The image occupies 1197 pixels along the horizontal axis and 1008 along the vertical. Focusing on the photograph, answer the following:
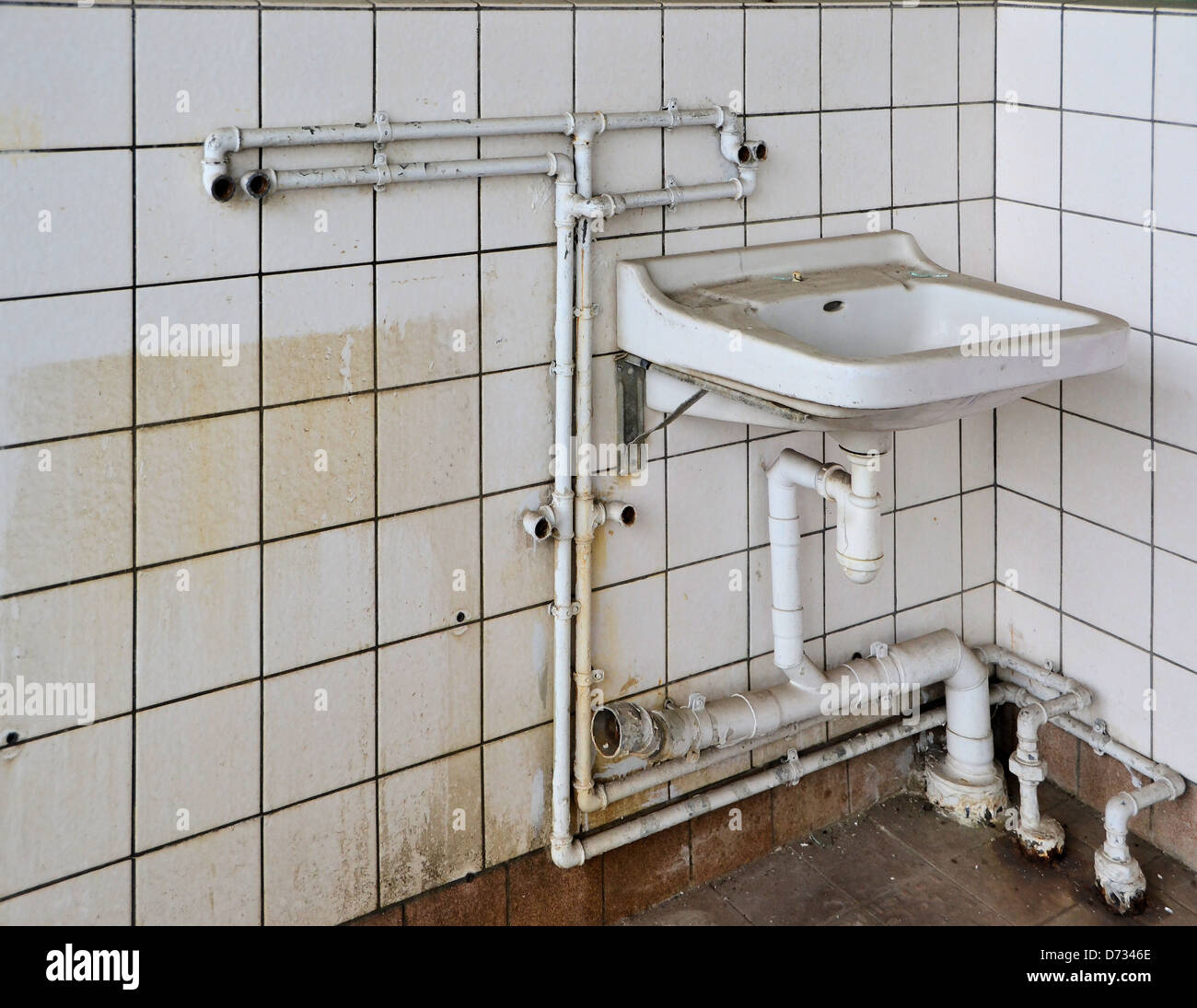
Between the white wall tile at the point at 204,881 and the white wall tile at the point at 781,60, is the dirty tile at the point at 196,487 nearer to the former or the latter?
the white wall tile at the point at 204,881

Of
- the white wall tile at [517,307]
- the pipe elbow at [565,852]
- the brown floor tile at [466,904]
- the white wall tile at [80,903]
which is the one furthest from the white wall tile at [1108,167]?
the white wall tile at [80,903]

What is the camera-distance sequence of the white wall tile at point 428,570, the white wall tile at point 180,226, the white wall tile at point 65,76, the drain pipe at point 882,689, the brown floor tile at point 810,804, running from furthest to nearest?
the brown floor tile at point 810,804 → the drain pipe at point 882,689 → the white wall tile at point 428,570 → the white wall tile at point 180,226 → the white wall tile at point 65,76

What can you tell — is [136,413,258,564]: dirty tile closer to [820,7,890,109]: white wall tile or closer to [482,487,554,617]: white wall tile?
[482,487,554,617]: white wall tile

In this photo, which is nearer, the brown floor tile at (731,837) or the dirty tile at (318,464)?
the dirty tile at (318,464)

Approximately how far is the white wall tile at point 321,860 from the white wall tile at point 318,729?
0.03m

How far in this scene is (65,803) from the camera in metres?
1.78

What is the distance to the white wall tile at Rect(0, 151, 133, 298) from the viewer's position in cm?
162

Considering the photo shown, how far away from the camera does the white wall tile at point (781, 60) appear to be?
87.6 inches

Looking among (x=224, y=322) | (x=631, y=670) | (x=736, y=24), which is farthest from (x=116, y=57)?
(x=631, y=670)

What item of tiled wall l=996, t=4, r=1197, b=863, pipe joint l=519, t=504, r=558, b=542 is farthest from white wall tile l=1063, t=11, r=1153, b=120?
pipe joint l=519, t=504, r=558, b=542

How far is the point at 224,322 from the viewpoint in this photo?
179 centimetres

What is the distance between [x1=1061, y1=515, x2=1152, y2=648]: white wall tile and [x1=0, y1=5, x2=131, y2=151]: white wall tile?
1879 millimetres

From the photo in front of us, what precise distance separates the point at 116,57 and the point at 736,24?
1.03 metres

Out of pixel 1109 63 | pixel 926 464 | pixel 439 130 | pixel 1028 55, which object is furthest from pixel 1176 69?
pixel 439 130
